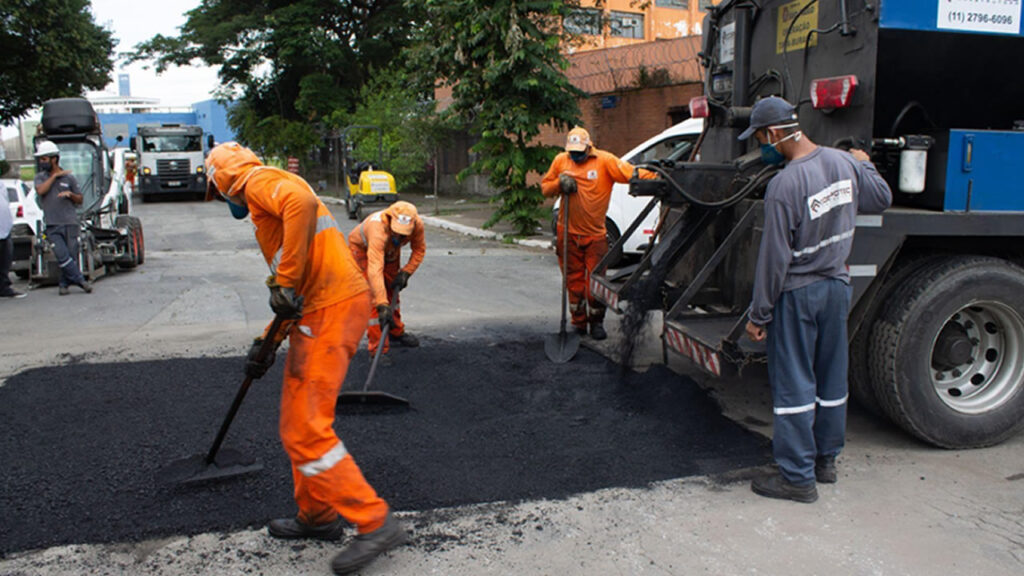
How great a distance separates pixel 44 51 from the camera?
21641 mm

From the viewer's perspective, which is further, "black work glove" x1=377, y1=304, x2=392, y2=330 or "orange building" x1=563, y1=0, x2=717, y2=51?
"orange building" x1=563, y1=0, x2=717, y2=51

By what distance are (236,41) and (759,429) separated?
1191 inches

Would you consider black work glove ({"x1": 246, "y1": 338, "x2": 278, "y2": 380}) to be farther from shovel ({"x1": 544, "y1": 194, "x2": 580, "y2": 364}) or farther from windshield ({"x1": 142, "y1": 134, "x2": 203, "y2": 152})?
windshield ({"x1": 142, "y1": 134, "x2": 203, "y2": 152})

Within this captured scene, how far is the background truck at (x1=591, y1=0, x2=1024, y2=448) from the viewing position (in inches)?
164

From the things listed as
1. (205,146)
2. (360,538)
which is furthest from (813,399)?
(205,146)

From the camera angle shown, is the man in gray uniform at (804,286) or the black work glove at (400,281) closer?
the man in gray uniform at (804,286)

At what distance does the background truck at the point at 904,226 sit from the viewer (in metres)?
4.16

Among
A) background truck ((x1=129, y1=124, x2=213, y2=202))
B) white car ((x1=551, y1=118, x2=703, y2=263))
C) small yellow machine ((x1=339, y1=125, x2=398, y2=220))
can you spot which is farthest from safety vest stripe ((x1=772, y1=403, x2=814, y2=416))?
background truck ((x1=129, y1=124, x2=213, y2=202))

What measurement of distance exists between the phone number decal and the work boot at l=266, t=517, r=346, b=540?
13.0 ft

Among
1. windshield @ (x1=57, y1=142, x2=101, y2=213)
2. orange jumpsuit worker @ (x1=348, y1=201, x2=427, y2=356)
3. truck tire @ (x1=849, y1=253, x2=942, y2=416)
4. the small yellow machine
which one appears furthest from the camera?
the small yellow machine

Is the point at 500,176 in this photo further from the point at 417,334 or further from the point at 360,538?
the point at 360,538

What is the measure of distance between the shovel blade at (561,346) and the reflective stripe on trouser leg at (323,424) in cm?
284

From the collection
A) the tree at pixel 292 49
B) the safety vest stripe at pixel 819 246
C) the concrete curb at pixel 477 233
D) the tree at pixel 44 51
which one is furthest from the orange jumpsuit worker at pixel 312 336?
the tree at pixel 292 49

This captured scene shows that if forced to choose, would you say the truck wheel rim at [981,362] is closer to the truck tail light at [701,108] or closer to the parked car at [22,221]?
the truck tail light at [701,108]
